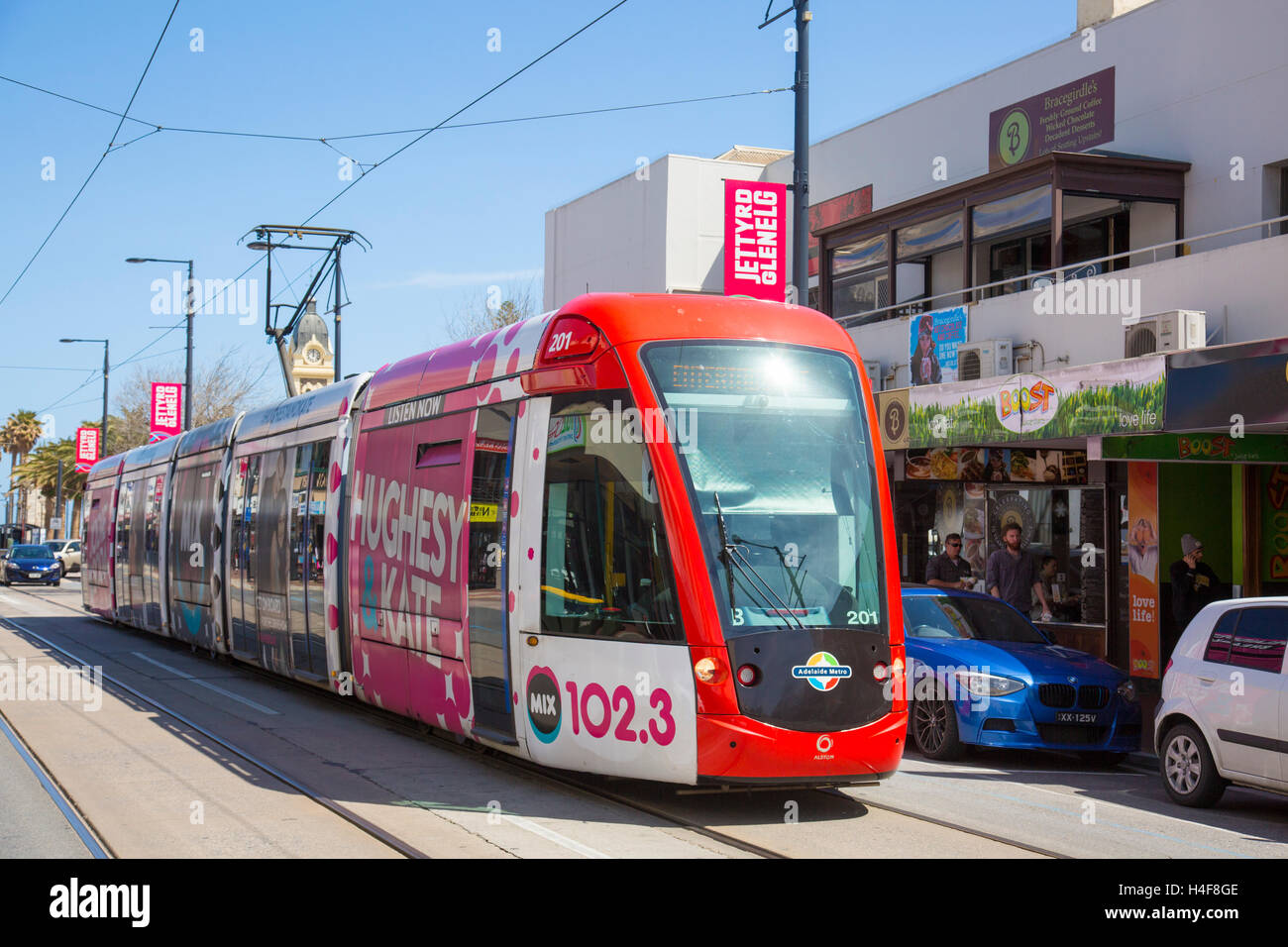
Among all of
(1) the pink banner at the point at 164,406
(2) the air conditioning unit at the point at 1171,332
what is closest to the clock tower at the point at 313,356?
(1) the pink banner at the point at 164,406

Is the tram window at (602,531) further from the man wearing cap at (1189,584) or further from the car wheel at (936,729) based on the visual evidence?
the man wearing cap at (1189,584)

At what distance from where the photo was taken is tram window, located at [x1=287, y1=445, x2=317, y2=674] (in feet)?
47.0

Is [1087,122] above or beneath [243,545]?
above

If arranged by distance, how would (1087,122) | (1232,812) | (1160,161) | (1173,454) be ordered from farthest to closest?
(1087,122)
(1160,161)
(1173,454)
(1232,812)

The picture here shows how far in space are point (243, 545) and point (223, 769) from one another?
271 inches

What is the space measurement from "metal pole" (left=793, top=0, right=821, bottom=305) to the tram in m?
5.72

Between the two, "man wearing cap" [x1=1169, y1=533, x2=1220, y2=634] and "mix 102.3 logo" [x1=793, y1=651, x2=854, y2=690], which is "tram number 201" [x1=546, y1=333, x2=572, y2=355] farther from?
"man wearing cap" [x1=1169, y1=533, x2=1220, y2=634]

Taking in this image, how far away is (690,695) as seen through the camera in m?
8.30

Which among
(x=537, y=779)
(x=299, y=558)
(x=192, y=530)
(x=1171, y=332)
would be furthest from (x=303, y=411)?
(x=1171, y=332)

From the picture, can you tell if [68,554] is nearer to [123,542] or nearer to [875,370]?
[123,542]

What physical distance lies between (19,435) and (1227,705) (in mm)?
89667
